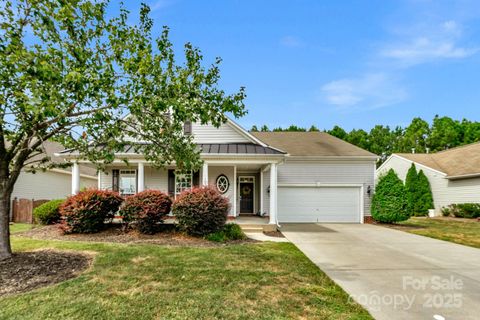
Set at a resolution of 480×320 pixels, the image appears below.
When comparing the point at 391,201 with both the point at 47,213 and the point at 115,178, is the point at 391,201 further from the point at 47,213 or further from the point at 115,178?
the point at 47,213

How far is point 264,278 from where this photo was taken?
17.2 feet

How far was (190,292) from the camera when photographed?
4480 millimetres

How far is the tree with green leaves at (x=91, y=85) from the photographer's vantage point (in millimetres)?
4102

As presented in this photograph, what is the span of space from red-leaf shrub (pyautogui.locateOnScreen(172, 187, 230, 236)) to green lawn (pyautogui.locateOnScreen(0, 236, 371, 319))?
252cm

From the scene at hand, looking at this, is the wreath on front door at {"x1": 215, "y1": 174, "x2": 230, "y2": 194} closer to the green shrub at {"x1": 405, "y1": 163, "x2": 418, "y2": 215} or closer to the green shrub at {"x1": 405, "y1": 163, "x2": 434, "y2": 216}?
the green shrub at {"x1": 405, "y1": 163, "x2": 434, "y2": 216}

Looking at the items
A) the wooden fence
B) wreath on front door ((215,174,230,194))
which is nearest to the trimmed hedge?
wreath on front door ((215,174,230,194))

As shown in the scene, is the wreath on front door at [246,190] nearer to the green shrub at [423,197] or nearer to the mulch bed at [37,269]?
the mulch bed at [37,269]

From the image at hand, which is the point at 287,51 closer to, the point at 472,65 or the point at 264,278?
the point at 264,278

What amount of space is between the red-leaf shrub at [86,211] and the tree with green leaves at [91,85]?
3.79 m

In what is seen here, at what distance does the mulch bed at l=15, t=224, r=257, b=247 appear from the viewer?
8.78m

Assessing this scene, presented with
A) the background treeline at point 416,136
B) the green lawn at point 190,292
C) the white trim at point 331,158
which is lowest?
the green lawn at point 190,292

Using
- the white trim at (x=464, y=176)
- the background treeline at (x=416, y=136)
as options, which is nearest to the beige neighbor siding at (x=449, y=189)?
the white trim at (x=464, y=176)

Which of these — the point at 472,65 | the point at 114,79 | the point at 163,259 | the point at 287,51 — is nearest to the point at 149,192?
the point at 163,259

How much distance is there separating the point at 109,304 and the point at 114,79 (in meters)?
3.48
